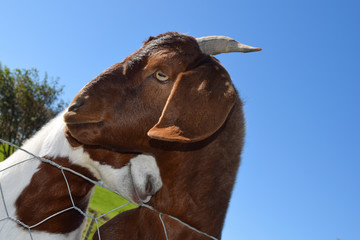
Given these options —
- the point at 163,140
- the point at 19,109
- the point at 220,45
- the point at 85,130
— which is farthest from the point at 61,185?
the point at 19,109

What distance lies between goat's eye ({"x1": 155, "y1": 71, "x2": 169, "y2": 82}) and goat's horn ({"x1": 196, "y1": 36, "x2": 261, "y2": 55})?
404mm

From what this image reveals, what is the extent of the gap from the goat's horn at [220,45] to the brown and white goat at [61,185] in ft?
3.08

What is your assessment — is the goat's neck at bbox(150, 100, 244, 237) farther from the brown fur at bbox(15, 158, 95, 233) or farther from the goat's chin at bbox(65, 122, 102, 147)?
the brown fur at bbox(15, 158, 95, 233)

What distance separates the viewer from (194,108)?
6.34 feet

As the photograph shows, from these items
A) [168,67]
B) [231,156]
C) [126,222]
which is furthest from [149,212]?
[168,67]

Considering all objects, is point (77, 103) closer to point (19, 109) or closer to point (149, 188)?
point (149, 188)

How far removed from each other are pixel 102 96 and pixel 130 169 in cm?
64

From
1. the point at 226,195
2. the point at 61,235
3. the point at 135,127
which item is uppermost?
the point at 135,127

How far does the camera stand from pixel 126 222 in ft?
8.20

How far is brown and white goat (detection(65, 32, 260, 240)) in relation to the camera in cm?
216

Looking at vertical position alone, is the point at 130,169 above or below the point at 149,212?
above

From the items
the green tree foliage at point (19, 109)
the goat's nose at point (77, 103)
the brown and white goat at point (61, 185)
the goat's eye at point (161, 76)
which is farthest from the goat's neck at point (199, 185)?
the green tree foliage at point (19, 109)

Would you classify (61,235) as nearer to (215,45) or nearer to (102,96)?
(102,96)

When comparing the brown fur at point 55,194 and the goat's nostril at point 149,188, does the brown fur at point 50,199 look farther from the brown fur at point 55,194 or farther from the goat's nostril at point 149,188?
the goat's nostril at point 149,188
